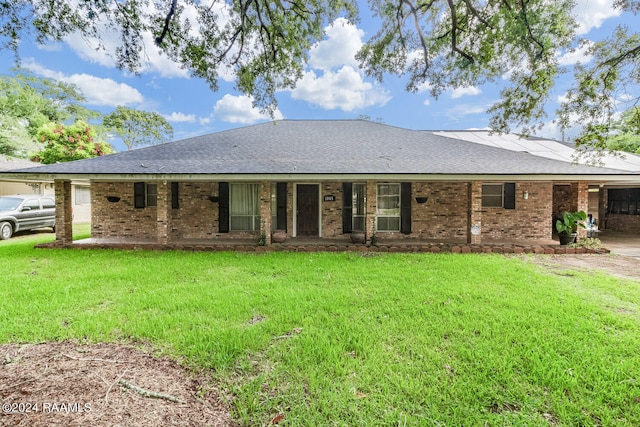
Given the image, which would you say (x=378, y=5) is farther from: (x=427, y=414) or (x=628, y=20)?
(x=427, y=414)

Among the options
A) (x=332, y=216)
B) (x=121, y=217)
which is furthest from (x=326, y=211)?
(x=121, y=217)

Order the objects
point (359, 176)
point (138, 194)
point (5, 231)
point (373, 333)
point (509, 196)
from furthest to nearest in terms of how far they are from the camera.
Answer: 1. point (5, 231)
2. point (138, 194)
3. point (509, 196)
4. point (359, 176)
5. point (373, 333)

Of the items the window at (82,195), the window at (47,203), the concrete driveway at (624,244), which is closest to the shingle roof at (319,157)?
the concrete driveway at (624,244)

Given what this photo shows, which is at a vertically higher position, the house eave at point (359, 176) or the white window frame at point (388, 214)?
the house eave at point (359, 176)

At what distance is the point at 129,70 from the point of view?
5672mm

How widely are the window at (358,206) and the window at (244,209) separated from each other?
342cm

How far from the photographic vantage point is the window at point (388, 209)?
10086 mm

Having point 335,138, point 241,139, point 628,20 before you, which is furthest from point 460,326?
point 241,139

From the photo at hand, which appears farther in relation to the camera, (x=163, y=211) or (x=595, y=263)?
(x=163, y=211)

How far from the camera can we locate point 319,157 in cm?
935

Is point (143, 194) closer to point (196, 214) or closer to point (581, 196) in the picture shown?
point (196, 214)

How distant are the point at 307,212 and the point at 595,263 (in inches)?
320

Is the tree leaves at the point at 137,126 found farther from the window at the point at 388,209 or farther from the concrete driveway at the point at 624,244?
the concrete driveway at the point at 624,244

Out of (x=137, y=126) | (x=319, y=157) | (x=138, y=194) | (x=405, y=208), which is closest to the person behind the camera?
(x=319, y=157)
